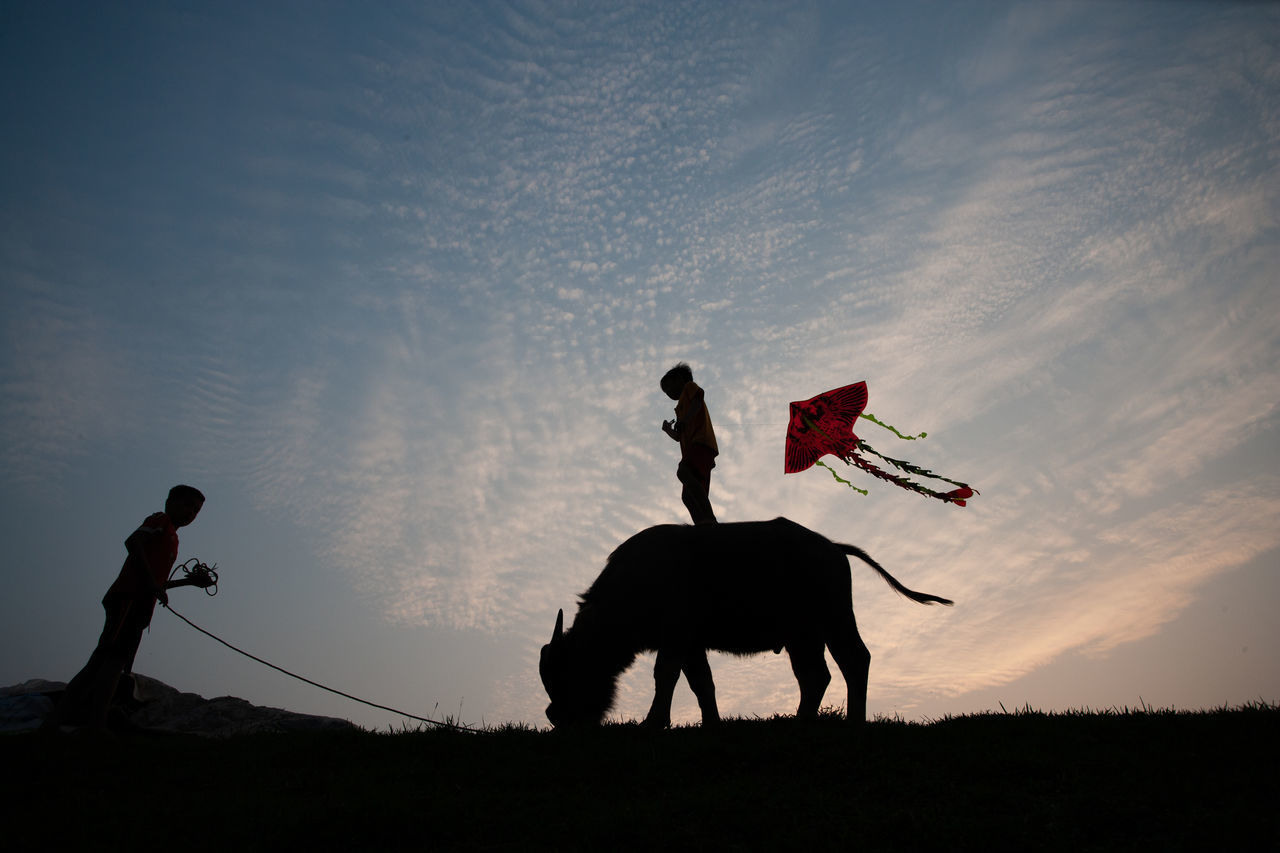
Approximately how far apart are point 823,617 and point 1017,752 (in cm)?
277

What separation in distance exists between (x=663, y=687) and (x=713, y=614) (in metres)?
0.93

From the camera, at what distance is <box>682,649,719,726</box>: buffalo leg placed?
808cm

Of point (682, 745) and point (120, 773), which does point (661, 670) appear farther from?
point (120, 773)

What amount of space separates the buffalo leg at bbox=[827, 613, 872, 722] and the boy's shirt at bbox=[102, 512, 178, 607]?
666 centimetres

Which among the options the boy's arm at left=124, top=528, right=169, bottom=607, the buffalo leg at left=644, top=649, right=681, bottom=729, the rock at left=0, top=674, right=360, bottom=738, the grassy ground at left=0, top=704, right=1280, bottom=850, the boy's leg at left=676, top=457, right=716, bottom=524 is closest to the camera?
the grassy ground at left=0, top=704, right=1280, bottom=850

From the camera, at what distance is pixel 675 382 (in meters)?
9.70

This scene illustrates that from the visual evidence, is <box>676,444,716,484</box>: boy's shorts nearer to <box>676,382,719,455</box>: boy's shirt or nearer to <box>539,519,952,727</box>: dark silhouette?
<box>676,382,719,455</box>: boy's shirt

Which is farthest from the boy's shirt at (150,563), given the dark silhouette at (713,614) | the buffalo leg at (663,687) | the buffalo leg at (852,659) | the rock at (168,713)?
the buffalo leg at (852,659)

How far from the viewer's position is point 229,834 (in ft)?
15.6

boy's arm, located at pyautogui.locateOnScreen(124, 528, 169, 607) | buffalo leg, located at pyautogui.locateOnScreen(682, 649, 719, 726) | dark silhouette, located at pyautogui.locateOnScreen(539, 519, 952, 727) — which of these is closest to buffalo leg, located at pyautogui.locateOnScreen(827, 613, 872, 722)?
dark silhouette, located at pyautogui.locateOnScreen(539, 519, 952, 727)

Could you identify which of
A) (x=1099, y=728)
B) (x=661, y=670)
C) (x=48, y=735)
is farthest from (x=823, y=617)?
(x=48, y=735)

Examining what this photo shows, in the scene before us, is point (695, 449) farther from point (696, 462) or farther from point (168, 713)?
point (168, 713)

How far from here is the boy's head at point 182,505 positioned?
845 centimetres

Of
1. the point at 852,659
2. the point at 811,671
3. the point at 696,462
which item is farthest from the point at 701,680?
the point at 696,462
